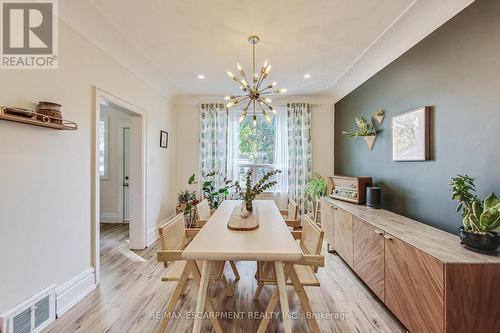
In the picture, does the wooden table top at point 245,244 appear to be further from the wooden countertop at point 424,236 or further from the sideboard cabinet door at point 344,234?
the sideboard cabinet door at point 344,234

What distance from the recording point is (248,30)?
2.26 meters

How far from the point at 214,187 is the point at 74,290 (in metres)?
2.77

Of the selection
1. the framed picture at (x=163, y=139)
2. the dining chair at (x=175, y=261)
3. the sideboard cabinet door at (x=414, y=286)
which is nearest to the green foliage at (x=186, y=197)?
the framed picture at (x=163, y=139)

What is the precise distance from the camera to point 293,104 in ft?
15.0

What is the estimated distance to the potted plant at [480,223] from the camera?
1.33 metres

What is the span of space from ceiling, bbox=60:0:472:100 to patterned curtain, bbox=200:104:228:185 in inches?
50.3

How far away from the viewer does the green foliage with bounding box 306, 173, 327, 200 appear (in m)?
4.04

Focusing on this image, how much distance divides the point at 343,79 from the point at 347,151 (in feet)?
4.06

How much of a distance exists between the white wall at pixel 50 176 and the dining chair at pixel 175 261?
0.97 m

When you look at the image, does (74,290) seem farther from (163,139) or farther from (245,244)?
(163,139)

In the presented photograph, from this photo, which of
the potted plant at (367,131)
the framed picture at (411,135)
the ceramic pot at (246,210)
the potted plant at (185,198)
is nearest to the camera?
the framed picture at (411,135)

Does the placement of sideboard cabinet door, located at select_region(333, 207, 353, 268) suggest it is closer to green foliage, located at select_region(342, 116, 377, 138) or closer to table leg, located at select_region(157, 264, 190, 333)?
green foliage, located at select_region(342, 116, 377, 138)

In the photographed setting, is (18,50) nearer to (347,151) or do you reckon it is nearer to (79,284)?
(79,284)

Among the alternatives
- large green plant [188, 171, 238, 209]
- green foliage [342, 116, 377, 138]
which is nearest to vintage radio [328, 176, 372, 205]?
green foliage [342, 116, 377, 138]
